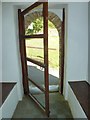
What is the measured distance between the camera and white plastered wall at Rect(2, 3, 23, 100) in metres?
3.55

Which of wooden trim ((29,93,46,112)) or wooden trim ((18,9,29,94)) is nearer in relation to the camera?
wooden trim ((29,93,46,112))

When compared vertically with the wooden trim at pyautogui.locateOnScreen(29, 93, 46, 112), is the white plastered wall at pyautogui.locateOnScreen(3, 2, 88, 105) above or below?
above

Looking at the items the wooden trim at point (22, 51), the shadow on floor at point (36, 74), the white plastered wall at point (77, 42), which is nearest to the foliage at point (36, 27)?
the wooden trim at point (22, 51)

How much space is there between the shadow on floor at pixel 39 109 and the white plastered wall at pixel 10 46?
28 cm

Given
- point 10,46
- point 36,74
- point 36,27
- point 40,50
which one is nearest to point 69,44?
point 40,50

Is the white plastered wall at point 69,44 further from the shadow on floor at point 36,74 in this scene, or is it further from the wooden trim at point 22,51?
the shadow on floor at point 36,74

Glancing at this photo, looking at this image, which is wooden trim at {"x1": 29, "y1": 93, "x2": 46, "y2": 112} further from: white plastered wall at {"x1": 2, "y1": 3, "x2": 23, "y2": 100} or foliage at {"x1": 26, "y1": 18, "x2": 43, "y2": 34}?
foliage at {"x1": 26, "y1": 18, "x2": 43, "y2": 34}

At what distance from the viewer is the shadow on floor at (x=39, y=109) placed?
3.20 metres

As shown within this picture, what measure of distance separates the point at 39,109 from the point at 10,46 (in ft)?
4.16

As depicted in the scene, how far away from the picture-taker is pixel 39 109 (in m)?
3.42

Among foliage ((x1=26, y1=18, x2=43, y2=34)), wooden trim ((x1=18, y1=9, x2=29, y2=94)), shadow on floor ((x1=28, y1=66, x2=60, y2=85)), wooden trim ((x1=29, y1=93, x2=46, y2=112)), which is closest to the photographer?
wooden trim ((x1=29, y1=93, x2=46, y2=112))

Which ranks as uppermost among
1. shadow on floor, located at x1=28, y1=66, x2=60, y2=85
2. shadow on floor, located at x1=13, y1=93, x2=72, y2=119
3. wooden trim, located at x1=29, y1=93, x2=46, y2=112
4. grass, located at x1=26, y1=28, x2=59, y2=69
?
grass, located at x1=26, y1=28, x2=59, y2=69

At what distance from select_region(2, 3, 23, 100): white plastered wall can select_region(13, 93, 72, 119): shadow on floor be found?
28 cm

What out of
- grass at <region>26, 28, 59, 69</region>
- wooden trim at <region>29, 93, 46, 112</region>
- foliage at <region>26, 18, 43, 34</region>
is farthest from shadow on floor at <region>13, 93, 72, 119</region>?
foliage at <region>26, 18, 43, 34</region>
